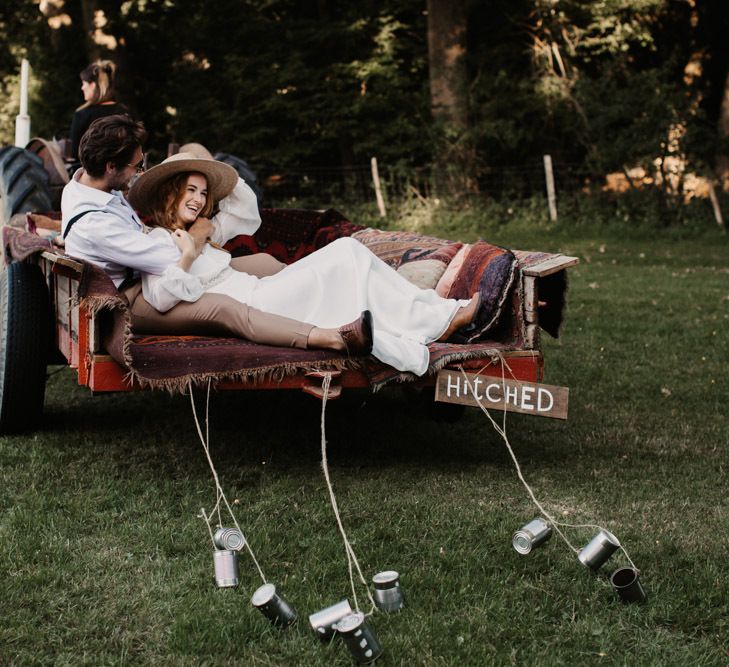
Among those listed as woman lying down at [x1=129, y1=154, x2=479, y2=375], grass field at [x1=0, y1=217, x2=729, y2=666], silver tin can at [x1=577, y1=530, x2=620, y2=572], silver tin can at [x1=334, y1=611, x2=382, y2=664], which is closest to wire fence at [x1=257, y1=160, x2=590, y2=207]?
grass field at [x1=0, y1=217, x2=729, y2=666]

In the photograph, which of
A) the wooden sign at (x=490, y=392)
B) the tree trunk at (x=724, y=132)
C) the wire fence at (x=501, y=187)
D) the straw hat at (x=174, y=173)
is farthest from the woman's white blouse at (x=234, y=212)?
the tree trunk at (x=724, y=132)

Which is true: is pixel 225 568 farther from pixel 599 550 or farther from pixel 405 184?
pixel 405 184

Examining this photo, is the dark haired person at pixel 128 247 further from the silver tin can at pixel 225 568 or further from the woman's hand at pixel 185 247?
the silver tin can at pixel 225 568

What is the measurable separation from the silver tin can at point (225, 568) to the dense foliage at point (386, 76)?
14949 millimetres

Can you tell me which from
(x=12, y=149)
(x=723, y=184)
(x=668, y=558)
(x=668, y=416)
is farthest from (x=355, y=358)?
(x=723, y=184)

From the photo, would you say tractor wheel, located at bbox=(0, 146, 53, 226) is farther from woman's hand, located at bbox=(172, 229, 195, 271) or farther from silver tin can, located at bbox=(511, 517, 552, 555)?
silver tin can, located at bbox=(511, 517, 552, 555)

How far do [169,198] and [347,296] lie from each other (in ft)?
3.74

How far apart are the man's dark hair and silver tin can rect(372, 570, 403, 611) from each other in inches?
93.2

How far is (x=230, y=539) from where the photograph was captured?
10.4 ft

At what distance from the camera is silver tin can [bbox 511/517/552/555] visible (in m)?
3.26

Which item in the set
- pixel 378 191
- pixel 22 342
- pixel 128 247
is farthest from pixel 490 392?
pixel 378 191

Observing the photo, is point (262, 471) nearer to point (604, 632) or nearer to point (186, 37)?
point (604, 632)

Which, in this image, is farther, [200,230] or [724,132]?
[724,132]

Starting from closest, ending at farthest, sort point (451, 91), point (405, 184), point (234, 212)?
1. point (234, 212)
2. point (451, 91)
3. point (405, 184)
